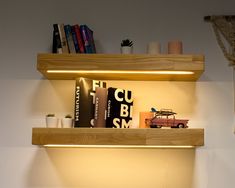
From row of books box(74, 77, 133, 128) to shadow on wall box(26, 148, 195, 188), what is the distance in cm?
23

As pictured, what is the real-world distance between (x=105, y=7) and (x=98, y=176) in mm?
939

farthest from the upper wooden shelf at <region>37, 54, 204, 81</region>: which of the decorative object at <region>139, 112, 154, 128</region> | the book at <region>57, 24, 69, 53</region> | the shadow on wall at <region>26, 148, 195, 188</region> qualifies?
the shadow on wall at <region>26, 148, 195, 188</region>

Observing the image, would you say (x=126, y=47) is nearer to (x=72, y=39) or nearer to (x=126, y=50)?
(x=126, y=50)

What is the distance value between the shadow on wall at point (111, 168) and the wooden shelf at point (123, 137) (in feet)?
0.85

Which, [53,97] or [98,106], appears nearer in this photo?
[98,106]

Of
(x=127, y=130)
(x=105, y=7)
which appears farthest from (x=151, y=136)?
(x=105, y=7)

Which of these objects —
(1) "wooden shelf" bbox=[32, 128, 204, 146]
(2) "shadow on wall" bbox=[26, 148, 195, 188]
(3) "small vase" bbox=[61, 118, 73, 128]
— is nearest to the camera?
(1) "wooden shelf" bbox=[32, 128, 204, 146]

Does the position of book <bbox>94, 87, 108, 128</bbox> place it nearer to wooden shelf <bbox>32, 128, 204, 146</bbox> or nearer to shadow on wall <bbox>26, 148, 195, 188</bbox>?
wooden shelf <bbox>32, 128, 204, 146</bbox>

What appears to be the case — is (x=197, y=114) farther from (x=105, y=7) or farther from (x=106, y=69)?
(x=105, y=7)

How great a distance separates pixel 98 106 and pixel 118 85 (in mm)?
262

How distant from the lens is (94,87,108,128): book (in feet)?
5.76

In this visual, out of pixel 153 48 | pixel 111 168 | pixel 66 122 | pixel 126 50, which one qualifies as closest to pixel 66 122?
pixel 66 122

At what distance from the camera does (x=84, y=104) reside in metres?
1.75

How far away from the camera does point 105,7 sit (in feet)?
6.74
